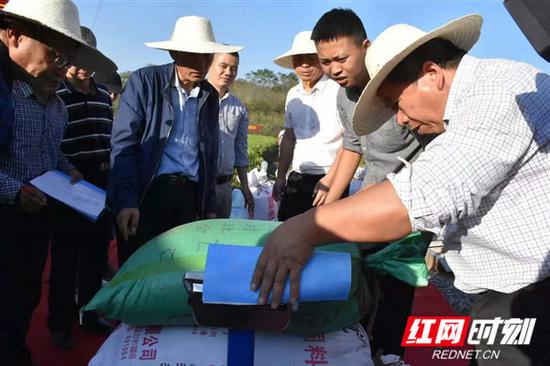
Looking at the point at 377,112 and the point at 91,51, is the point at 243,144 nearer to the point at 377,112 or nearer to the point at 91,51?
the point at 91,51

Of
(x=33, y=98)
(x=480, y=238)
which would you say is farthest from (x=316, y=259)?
(x=33, y=98)

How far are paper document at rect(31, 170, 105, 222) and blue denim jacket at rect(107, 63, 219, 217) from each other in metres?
0.11

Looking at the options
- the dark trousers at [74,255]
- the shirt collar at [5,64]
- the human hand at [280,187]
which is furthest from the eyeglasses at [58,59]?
the human hand at [280,187]

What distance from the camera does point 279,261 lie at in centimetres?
99

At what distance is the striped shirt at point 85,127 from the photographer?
8.98ft

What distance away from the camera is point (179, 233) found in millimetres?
1385

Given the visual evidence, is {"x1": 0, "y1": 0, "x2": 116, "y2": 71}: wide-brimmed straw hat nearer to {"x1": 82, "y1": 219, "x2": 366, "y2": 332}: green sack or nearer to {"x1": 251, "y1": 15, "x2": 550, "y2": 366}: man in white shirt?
{"x1": 82, "y1": 219, "x2": 366, "y2": 332}: green sack

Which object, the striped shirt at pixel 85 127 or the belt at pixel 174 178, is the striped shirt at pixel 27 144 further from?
the striped shirt at pixel 85 127

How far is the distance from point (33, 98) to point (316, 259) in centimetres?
148

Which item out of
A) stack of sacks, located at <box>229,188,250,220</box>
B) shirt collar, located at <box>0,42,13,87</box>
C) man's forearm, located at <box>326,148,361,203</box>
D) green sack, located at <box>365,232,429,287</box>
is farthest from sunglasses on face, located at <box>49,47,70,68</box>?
stack of sacks, located at <box>229,188,250,220</box>

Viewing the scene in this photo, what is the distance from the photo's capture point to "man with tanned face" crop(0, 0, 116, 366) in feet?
5.55

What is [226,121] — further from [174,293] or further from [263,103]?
[263,103]

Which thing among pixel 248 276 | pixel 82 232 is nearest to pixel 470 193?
pixel 248 276

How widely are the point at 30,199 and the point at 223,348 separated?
106 cm
